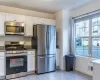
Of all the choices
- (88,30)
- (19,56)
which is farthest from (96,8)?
(19,56)

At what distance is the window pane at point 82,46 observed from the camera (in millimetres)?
4312

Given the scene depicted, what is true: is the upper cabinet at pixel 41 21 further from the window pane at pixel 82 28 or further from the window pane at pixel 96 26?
the window pane at pixel 96 26

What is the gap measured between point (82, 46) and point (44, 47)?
1.60 metres

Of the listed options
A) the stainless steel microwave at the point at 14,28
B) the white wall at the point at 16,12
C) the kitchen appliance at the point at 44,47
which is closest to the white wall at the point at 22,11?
the white wall at the point at 16,12

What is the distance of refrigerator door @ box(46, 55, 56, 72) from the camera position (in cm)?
429

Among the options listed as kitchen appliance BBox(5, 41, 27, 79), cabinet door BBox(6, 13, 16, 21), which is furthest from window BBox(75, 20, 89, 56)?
cabinet door BBox(6, 13, 16, 21)

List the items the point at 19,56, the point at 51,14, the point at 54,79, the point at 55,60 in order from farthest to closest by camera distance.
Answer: the point at 51,14, the point at 55,60, the point at 19,56, the point at 54,79

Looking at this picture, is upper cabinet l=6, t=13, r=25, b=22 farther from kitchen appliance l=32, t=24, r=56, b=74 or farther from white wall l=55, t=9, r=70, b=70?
white wall l=55, t=9, r=70, b=70

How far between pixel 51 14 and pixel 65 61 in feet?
7.91

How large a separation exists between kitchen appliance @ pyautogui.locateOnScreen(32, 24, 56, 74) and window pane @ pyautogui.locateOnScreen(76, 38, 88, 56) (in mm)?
1076

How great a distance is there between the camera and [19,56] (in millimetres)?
3836

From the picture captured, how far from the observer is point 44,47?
165 inches

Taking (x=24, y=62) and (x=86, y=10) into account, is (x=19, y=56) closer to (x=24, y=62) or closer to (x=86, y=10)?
(x=24, y=62)

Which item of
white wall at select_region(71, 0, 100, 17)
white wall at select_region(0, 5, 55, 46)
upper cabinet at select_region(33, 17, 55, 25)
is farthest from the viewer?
upper cabinet at select_region(33, 17, 55, 25)
